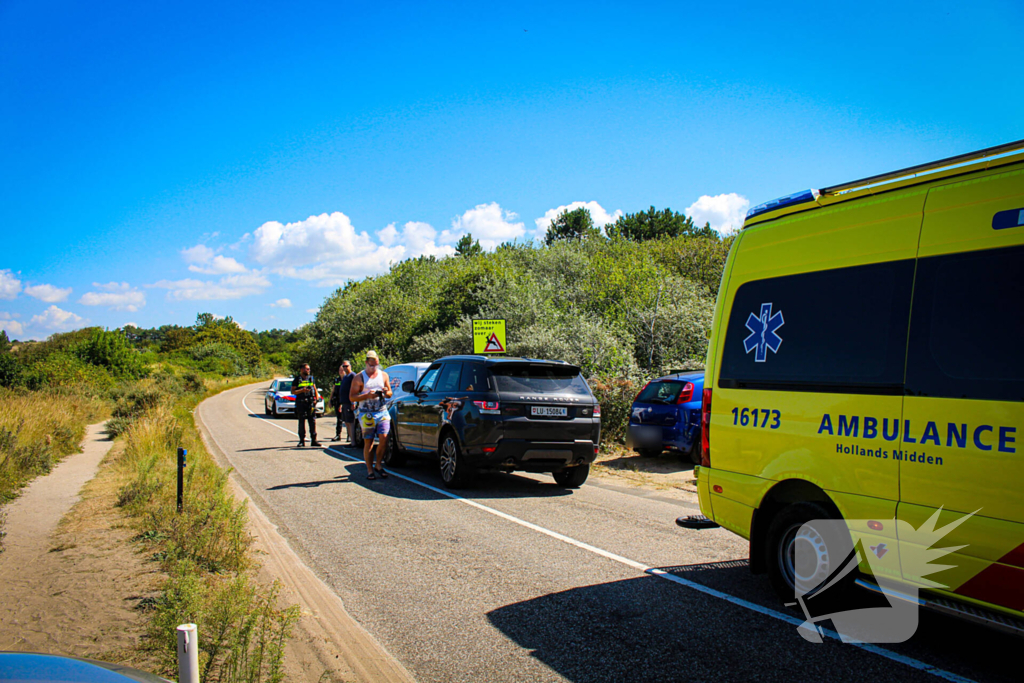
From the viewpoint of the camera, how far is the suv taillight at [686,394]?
1113 centimetres

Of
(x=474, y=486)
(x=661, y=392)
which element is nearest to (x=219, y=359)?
(x=661, y=392)

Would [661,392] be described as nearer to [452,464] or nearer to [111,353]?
[452,464]

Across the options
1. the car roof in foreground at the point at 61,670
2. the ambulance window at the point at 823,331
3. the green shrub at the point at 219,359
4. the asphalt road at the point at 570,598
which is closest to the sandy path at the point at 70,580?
the asphalt road at the point at 570,598

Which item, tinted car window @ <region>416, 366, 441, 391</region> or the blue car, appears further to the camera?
the blue car

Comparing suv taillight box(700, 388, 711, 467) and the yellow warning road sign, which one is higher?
the yellow warning road sign

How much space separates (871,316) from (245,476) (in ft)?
33.3

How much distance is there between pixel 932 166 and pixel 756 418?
1.89 m

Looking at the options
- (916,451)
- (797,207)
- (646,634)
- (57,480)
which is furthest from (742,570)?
(57,480)

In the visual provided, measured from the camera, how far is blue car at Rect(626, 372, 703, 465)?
437 inches

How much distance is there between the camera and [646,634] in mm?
4000

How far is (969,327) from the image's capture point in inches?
132

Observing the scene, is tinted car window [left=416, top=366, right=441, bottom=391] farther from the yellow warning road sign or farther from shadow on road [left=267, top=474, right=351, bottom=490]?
the yellow warning road sign

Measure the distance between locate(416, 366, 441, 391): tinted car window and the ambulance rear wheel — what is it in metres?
6.81

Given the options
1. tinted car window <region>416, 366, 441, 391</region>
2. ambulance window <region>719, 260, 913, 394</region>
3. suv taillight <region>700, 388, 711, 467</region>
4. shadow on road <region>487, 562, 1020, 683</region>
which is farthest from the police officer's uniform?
ambulance window <region>719, 260, 913, 394</region>
